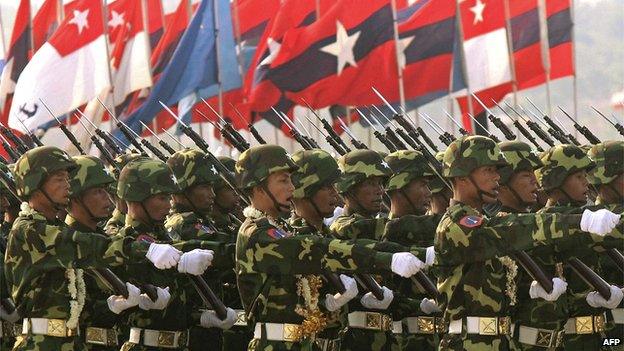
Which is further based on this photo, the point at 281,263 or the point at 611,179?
the point at 611,179

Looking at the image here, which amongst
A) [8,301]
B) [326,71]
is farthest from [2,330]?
[326,71]

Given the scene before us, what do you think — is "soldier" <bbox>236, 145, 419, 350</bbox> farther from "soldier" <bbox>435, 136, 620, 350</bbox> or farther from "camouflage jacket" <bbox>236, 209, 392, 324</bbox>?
"soldier" <bbox>435, 136, 620, 350</bbox>

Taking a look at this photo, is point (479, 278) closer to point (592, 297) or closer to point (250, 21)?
point (592, 297)

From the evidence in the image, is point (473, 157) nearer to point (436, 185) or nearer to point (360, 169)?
point (360, 169)

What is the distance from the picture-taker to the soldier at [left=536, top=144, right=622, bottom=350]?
520 inches

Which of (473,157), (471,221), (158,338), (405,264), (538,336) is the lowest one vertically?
(538,336)

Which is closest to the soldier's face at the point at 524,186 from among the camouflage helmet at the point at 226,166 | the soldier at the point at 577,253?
the soldier at the point at 577,253

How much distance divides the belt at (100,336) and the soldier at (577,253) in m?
3.79

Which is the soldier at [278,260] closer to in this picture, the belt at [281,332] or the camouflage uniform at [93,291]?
the belt at [281,332]

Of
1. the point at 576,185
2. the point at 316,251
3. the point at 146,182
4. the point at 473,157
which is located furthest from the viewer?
the point at 576,185

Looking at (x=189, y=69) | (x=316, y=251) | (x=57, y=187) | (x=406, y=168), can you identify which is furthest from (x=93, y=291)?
(x=189, y=69)

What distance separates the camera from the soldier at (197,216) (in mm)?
13836

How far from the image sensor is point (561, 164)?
13734 millimetres

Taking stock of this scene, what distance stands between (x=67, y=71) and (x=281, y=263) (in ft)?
53.9
